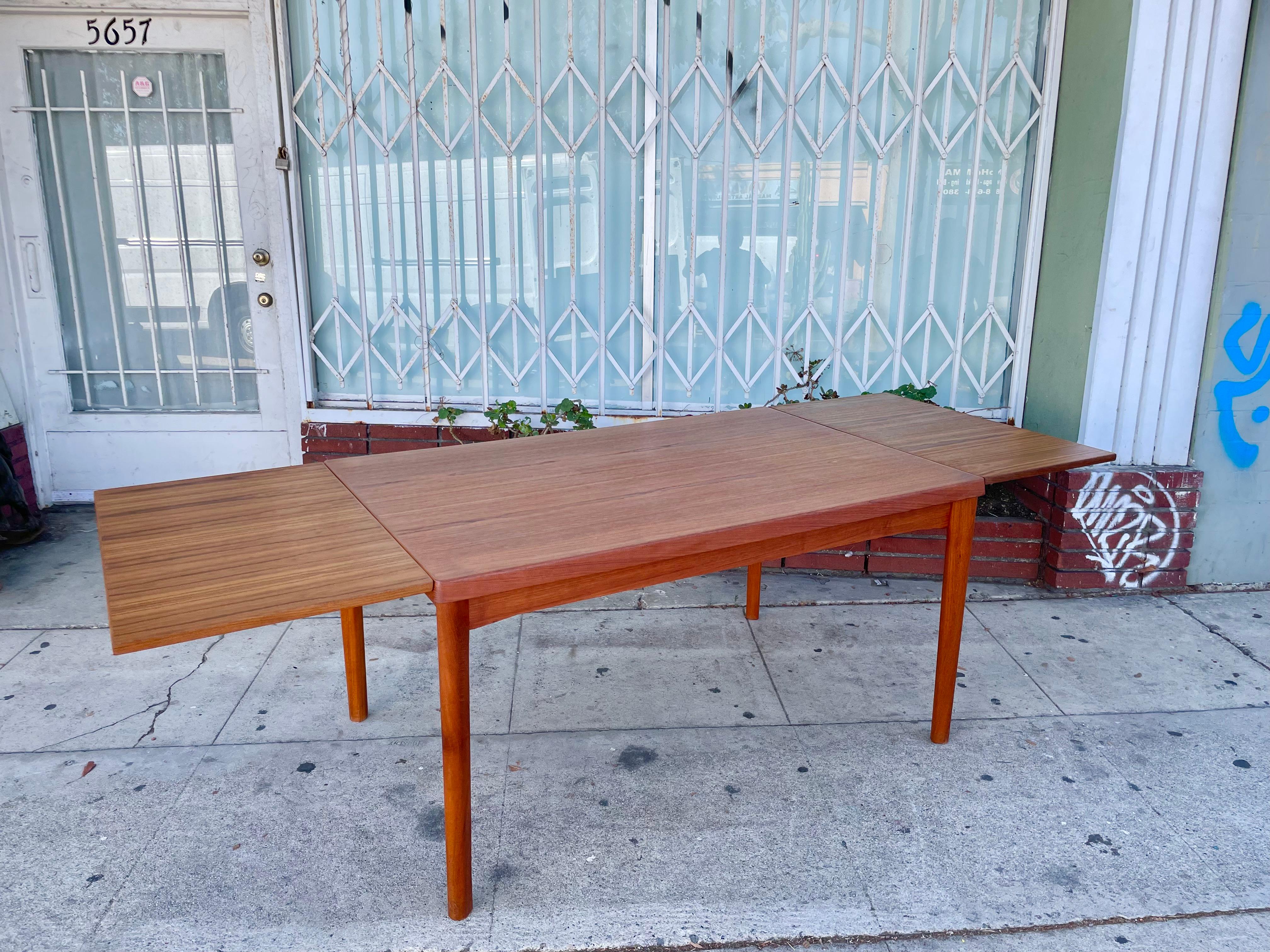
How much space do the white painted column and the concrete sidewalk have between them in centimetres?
71

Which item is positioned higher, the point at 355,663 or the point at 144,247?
the point at 144,247

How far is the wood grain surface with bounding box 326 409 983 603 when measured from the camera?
5.44 ft

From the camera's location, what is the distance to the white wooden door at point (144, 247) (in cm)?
371

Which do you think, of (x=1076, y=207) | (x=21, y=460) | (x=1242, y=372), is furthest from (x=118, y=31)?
(x=1242, y=372)

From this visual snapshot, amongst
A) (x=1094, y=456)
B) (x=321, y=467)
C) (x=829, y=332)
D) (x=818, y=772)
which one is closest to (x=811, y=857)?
(x=818, y=772)

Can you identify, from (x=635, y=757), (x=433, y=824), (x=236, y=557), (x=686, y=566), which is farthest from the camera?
(x=635, y=757)

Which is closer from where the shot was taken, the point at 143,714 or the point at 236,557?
the point at 236,557

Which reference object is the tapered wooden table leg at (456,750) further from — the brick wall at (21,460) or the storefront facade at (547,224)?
the brick wall at (21,460)

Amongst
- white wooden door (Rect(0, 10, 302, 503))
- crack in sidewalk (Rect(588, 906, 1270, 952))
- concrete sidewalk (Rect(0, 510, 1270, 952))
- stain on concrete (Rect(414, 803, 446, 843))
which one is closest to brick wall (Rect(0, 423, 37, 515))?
white wooden door (Rect(0, 10, 302, 503))

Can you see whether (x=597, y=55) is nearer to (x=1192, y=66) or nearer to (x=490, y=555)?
(x=1192, y=66)

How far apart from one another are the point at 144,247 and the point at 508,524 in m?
3.04

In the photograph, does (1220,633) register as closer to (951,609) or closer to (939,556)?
(939,556)

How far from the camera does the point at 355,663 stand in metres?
2.46

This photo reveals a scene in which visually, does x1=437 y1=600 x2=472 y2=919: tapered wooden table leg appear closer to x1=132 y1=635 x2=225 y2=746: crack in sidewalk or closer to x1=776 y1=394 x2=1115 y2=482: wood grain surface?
x1=132 y1=635 x2=225 y2=746: crack in sidewalk
